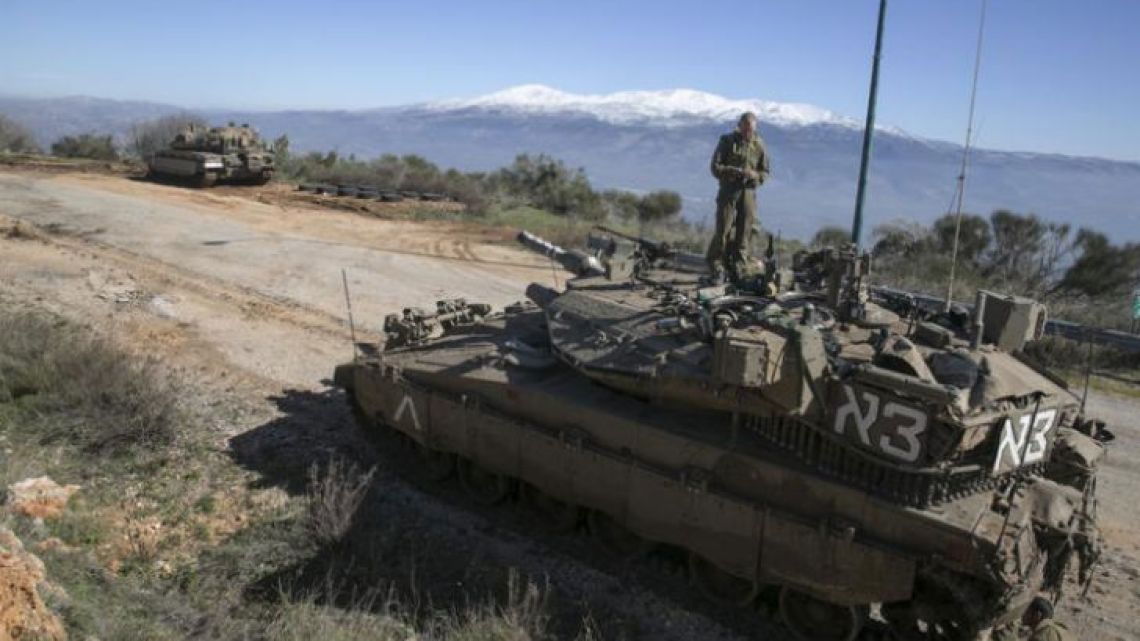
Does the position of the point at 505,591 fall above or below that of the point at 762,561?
below

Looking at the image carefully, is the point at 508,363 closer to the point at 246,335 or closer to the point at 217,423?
the point at 217,423

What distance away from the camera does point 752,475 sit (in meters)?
7.54

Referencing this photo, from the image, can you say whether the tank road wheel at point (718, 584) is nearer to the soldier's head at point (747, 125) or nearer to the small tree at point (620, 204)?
the soldier's head at point (747, 125)

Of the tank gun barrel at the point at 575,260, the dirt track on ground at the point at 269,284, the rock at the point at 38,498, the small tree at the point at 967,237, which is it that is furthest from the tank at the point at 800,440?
the small tree at the point at 967,237

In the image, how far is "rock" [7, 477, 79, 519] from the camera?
8.81 metres

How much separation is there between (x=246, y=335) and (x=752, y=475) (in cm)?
1076

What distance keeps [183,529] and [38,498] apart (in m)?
1.38

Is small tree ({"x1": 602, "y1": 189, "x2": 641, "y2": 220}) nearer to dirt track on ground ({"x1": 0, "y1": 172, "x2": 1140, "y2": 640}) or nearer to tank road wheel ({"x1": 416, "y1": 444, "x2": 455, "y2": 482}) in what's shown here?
dirt track on ground ({"x1": 0, "y1": 172, "x2": 1140, "y2": 640})

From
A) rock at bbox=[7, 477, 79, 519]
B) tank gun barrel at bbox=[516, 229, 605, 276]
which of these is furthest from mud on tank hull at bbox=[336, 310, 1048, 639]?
rock at bbox=[7, 477, 79, 519]

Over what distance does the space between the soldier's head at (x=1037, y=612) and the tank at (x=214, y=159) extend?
97.6ft

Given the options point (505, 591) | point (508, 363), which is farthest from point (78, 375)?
point (505, 591)

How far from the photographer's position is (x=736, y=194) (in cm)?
1101

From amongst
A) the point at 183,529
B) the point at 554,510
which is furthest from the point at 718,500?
the point at 183,529

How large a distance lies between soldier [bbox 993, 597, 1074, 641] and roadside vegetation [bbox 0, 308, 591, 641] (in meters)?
3.34
